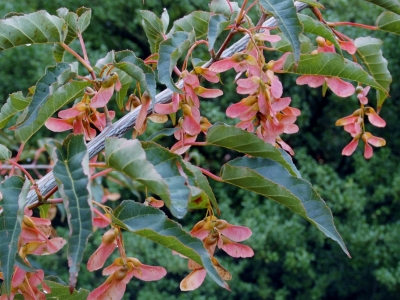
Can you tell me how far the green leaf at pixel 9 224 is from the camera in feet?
1.34

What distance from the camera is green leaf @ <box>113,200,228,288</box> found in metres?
0.41

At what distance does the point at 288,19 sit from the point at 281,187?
15 centimetres

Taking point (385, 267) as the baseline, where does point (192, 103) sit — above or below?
above

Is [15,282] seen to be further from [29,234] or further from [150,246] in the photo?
[150,246]

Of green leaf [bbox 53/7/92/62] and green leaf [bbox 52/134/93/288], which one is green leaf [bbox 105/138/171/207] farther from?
green leaf [bbox 53/7/92/62]

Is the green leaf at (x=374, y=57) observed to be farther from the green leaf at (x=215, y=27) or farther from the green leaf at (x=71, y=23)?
the green leaf at (x=71, y=23)

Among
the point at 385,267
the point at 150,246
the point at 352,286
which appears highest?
the point at 150,246

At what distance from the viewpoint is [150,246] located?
8.34 feet

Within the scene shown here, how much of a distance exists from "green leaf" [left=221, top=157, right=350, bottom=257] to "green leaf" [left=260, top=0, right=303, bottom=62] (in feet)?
0.34

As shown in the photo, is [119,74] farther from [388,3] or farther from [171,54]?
[388,3]

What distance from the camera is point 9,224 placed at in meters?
0.42

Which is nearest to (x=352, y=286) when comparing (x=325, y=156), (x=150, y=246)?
(x=325, y=156)

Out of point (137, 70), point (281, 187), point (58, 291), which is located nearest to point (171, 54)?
point (137, 70)

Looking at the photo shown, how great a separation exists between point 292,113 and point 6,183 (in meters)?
0.28
